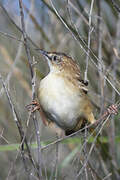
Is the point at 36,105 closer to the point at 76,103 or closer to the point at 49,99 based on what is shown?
the point at 49,99

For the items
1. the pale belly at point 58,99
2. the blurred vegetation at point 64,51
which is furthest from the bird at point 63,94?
the blurred vegetation at point 64,51

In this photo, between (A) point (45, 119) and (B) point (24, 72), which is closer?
(A) point (45, 119)

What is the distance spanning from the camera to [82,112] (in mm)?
3873

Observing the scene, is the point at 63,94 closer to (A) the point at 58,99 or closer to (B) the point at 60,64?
(A) the point at 58,99

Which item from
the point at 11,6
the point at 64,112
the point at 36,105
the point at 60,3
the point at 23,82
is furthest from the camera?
the point at 23,82

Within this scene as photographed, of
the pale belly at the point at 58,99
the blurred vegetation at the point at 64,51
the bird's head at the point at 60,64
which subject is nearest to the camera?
the pale belly at the point at 58,99

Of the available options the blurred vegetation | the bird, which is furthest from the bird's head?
the blurred vegetation

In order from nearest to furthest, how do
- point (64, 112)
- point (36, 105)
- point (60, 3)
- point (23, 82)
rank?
point (36, 105)
point (64, 112)
point (60, 3)
point (23, 82)

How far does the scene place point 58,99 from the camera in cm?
368

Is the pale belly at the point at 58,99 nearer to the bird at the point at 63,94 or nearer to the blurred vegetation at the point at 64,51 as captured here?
the bird at the point at 63,94

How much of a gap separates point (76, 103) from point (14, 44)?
84.5 inches

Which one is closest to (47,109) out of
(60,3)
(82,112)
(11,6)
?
(82,112)

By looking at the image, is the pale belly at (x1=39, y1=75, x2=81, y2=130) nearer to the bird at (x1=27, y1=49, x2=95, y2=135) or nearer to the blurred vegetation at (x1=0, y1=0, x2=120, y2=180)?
the bird at (x1=27, y1=49, x2=95, y2=135)

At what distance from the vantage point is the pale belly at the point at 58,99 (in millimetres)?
3656
